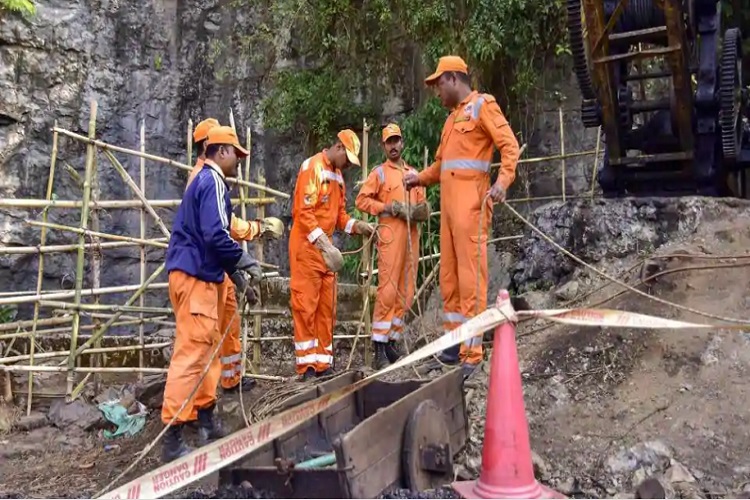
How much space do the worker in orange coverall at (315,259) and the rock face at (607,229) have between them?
6.07 feet

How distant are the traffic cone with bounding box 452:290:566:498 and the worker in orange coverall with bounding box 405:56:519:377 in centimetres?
172

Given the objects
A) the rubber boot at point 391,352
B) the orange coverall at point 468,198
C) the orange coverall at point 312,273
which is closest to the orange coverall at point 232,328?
the orange coverall at point 312,273

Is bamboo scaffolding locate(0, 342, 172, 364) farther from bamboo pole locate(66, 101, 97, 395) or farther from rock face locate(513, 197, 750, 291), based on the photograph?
rock face locate(513, 197, 750, 291)

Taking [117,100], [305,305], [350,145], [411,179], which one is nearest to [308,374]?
[305,305]

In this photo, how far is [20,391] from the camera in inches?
248

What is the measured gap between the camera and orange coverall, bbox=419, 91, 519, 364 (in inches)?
184

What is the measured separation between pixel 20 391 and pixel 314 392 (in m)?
3.77

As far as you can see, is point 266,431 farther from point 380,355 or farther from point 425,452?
point 380,355

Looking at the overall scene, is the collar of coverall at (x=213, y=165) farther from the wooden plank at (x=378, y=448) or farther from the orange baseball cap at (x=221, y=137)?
the wooden plank at (x=378, y=448)

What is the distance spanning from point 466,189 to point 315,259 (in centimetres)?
130

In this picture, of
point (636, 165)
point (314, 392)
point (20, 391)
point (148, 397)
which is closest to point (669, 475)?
point (314, 392)

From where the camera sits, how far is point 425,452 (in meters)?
3.14

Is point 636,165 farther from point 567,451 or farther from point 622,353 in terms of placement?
point 567,451

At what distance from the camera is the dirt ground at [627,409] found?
352 cm
